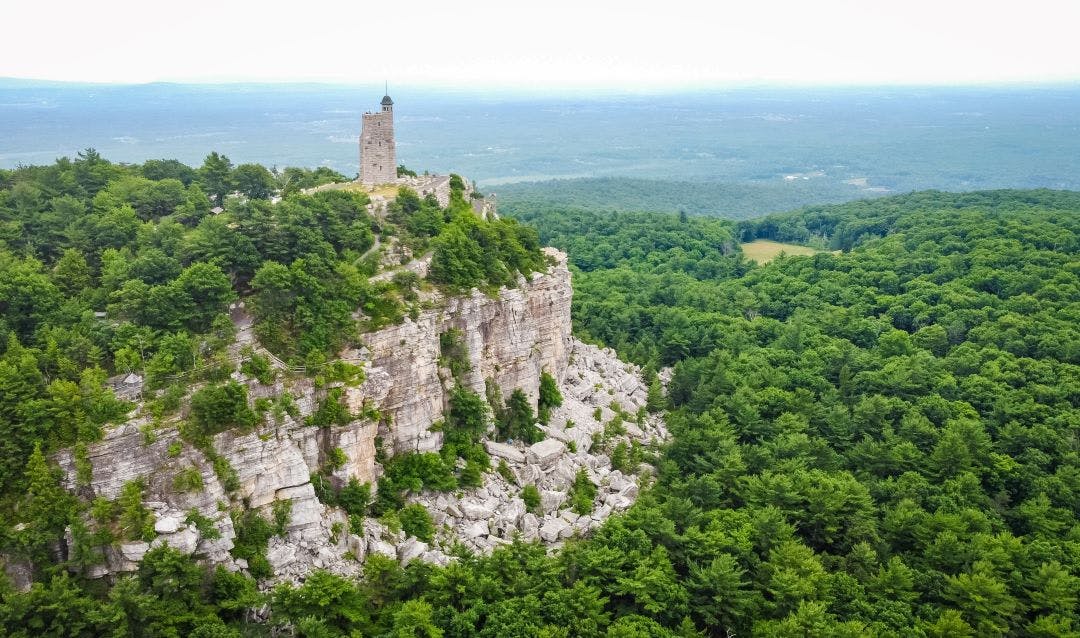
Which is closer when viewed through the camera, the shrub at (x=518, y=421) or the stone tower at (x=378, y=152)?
the shrub at (x=518, y=421)

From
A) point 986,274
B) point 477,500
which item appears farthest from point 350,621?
point 986,274

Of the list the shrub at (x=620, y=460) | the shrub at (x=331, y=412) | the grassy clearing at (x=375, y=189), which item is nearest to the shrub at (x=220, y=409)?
the shrub at (x=331, y=412)

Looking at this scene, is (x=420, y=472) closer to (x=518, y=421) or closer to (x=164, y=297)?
(x=518, y=421)

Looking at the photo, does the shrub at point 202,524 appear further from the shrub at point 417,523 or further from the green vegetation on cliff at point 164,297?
the shrub at point 417,523

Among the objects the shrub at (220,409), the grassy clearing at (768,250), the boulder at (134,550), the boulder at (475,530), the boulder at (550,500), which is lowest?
the boulder at (550,500)

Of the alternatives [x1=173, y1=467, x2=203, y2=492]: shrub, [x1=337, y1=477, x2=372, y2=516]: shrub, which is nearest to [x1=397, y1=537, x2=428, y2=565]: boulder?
[x1=337, y1=477, x2=372, y2=516]: shrub
